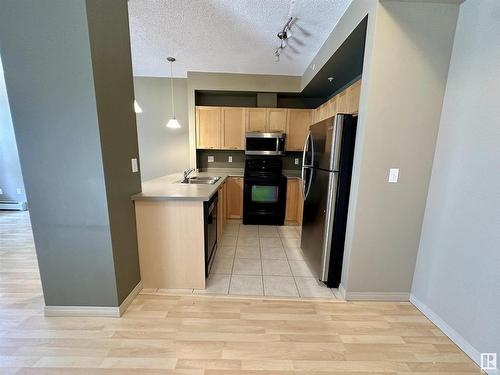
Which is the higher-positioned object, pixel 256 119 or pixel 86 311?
pixel 256 119

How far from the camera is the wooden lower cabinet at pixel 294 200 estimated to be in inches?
146

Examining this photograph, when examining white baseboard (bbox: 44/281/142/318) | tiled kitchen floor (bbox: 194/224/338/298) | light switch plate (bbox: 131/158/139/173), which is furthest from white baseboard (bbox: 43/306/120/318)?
light switch plate (bbox: 131/158/139/173)

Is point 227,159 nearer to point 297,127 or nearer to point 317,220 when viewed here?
point 297,127

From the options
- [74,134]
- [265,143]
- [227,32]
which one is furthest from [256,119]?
[74,134]

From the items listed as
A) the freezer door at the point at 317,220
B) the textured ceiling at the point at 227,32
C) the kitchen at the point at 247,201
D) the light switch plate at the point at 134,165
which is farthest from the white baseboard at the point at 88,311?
the textured ceiling at the point at 227,32

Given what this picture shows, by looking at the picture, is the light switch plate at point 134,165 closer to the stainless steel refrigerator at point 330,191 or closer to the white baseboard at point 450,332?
the stainless steel refrigerator at point 330,191

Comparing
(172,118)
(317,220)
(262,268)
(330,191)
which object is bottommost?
(262,268)

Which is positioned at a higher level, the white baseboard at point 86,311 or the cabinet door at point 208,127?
the cabinet door at point 208,127

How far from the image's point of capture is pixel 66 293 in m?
1.56

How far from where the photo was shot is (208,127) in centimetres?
383

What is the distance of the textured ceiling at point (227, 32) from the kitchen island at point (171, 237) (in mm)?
1788

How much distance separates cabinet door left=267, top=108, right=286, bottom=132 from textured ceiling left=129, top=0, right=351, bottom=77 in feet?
2.23

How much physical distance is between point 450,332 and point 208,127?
3951 millimetres

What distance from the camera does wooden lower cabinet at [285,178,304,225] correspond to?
3709 mm
